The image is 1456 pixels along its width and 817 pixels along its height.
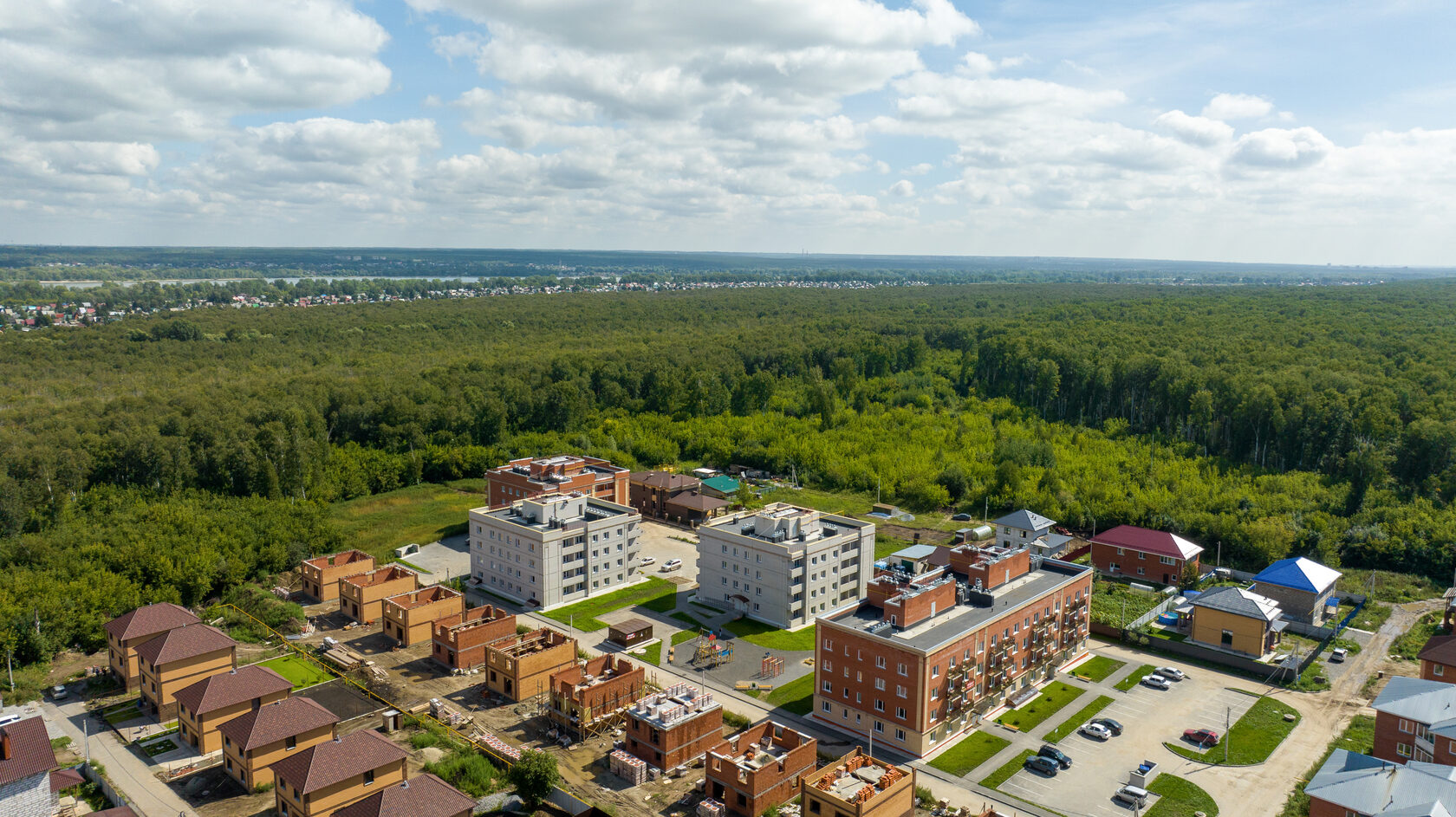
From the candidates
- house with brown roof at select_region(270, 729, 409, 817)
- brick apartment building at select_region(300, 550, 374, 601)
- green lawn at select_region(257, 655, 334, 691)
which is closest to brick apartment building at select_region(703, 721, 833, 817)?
house with brown roof at select_region(270, 729, 409, 817)

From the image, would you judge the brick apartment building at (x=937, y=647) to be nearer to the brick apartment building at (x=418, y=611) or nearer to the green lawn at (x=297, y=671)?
the brick apartment building at (x=418, y=611)

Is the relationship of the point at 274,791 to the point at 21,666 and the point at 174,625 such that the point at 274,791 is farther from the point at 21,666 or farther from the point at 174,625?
the point at 21,666

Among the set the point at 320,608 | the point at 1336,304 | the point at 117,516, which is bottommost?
the point at 320,608

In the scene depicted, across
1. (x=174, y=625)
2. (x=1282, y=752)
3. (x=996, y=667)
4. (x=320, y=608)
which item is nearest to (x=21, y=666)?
(x=174, y=625)

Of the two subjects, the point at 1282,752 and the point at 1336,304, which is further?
the point at 1336,304

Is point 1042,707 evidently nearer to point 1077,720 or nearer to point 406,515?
point 1077,720

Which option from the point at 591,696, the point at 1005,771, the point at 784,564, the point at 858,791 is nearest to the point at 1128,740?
the point at 1005,771

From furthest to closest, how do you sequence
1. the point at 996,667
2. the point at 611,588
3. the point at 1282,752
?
1. the point at 611,588
2. the point at 996,667
3. the point at 1282,752
